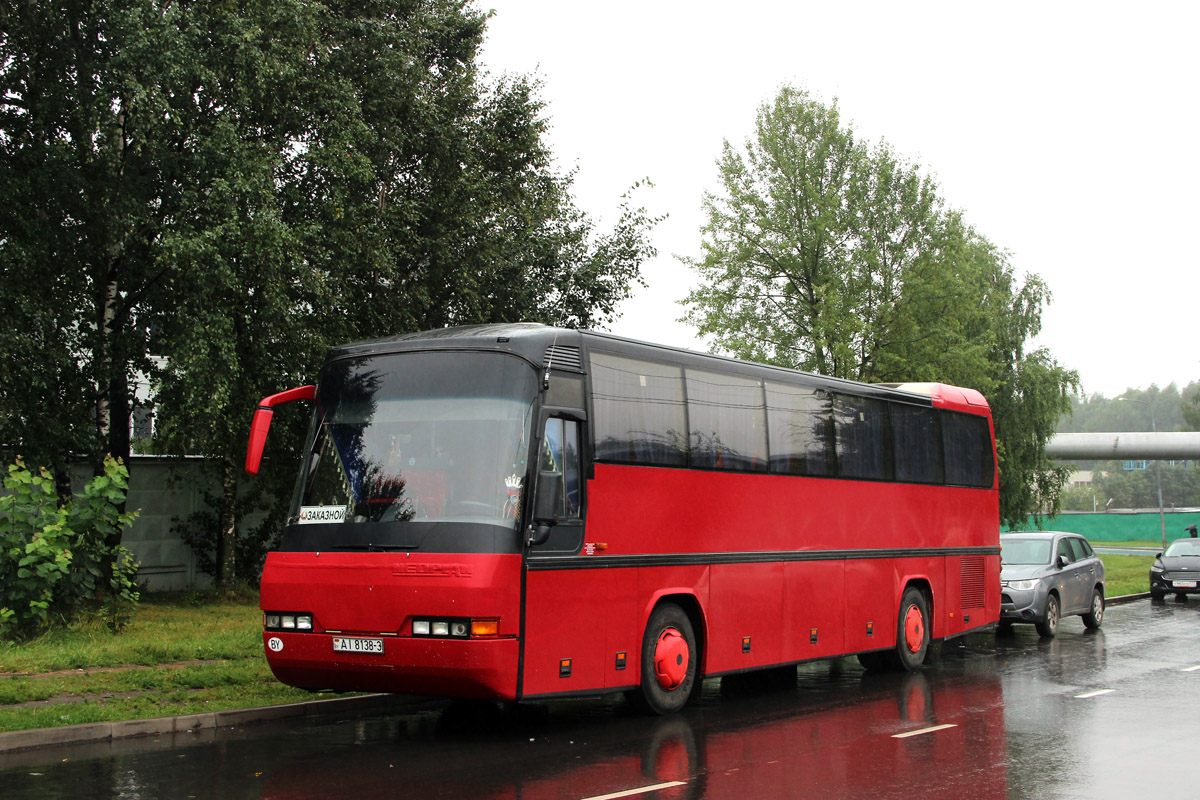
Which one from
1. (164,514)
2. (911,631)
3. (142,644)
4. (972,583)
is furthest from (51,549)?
(972,583)

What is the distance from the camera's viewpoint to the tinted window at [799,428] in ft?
44.8

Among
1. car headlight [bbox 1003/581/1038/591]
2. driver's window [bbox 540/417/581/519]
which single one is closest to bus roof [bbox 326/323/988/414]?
driver's window [bbox 540/417/581/519]

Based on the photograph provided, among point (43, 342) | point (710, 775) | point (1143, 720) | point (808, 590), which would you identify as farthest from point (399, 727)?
point (43, 342)

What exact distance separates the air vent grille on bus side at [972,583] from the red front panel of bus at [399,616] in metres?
9.94

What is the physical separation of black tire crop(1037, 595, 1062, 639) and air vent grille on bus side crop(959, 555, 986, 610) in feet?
8.69

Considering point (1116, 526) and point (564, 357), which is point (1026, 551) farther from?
point (1116, 526)

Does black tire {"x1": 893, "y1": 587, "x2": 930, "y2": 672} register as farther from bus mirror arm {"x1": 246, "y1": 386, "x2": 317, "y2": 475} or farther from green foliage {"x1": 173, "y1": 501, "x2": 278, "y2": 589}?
green foliage {"x1": 173, "y1": 501, "x2": 278, "y2": 589}

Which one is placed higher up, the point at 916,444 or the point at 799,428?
the point at 799,428

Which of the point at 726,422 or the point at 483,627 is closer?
the point at 483,627

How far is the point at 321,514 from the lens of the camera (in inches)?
414

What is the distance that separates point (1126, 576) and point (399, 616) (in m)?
32.8

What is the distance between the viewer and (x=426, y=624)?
9.73 m

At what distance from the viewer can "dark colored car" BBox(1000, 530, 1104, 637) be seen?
20.2 meters

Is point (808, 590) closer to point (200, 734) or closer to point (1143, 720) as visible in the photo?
point (1143, 720)
